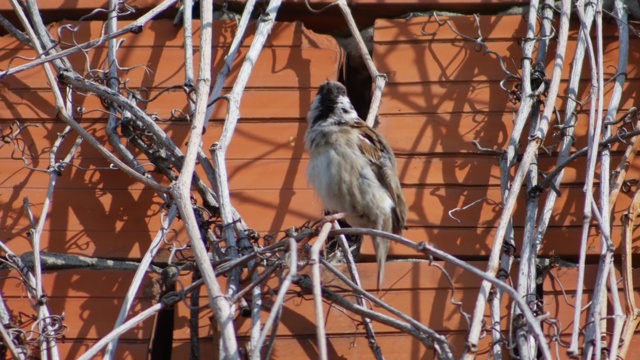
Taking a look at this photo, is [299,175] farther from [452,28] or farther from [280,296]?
[280,296]

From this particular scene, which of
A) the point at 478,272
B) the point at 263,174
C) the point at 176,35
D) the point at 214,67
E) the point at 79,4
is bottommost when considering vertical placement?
the point at 478,272

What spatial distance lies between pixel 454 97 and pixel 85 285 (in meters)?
1.44

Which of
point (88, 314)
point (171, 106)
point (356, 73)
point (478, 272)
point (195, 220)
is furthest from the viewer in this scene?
point (356, 73)

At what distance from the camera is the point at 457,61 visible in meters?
3.69

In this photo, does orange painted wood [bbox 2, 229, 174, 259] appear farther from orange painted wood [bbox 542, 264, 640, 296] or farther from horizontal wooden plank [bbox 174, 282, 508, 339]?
orange painted wood [bbox 542, 264, 640, 296]

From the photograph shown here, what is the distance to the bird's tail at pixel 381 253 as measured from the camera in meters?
3.30

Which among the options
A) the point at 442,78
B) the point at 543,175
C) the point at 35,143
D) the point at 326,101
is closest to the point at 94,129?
the point at 35,143

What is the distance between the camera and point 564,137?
11.4 ft

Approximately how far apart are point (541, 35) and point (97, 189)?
167cm

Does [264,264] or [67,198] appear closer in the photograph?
[264,264]

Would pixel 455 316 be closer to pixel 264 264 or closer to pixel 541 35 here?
pixel 264 264

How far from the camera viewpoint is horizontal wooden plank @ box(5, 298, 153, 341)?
3.23 metres

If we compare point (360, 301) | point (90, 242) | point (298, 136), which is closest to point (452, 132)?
point (298, 136)

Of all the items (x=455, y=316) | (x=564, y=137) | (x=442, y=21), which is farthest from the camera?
(x=442, y=21)
